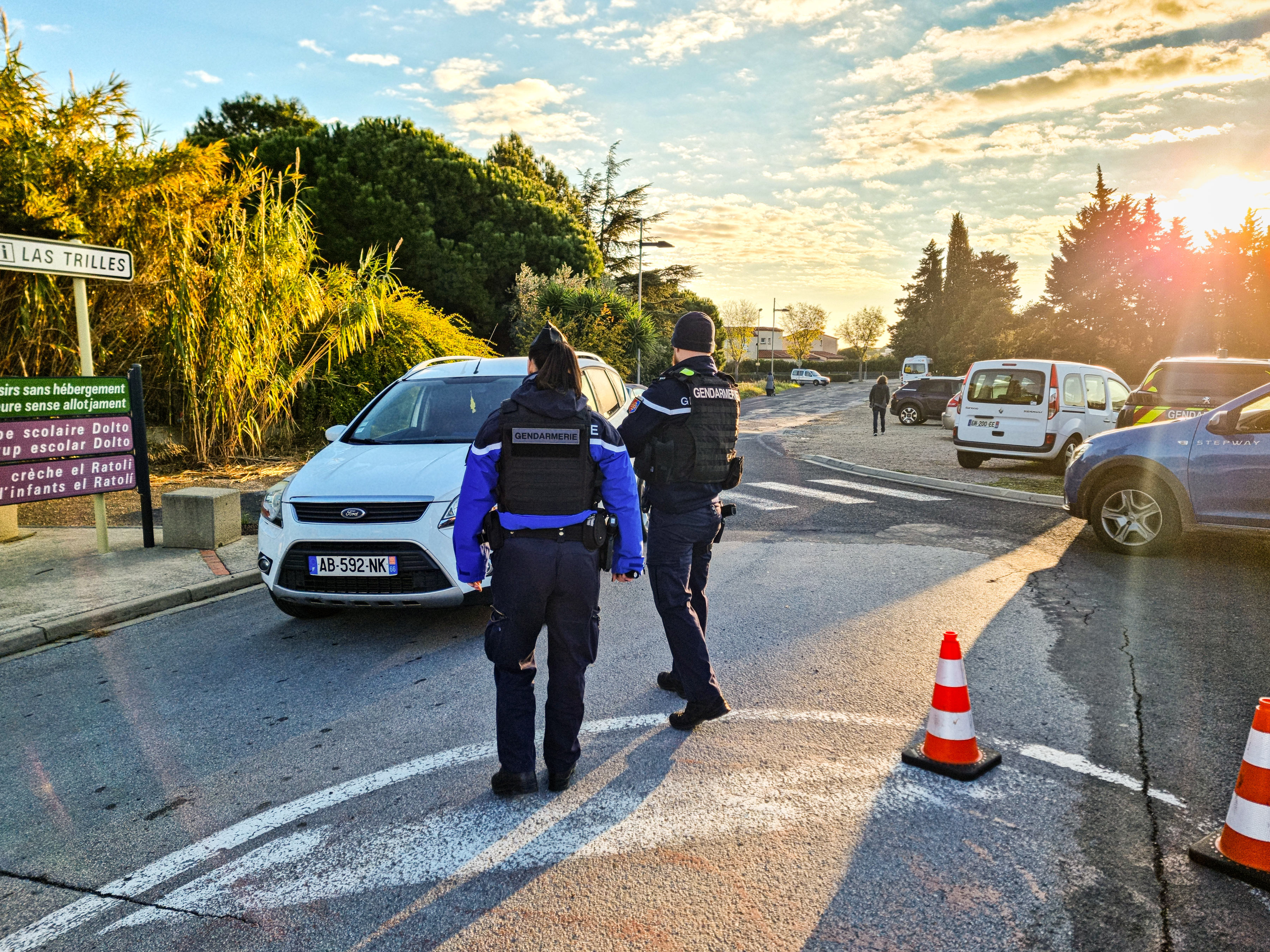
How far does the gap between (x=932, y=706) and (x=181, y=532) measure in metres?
7.18

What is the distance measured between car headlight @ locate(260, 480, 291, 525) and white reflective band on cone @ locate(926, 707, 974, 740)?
405cm

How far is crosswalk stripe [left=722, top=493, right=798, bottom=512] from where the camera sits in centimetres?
1072

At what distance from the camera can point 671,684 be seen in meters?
4.43

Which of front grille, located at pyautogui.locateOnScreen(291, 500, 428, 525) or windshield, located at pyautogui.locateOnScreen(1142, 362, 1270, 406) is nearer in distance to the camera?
front grille, located at pyautogui.locateOnScreen(291, 500, 428, 525)

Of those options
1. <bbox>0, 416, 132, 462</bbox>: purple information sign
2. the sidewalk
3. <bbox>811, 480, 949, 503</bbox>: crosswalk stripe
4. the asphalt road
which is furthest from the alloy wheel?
<bbox>0, 416, 132, 462</bbox>: purple information sign

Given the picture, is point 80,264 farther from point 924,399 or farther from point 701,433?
point 924,399

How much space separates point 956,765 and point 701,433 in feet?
5.87

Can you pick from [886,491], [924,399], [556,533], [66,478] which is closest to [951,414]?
[924,399]

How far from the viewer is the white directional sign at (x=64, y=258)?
6.97 meters

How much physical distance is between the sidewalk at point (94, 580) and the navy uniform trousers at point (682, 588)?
14.1 ft

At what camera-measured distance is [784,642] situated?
5.18m

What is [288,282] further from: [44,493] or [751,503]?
[751,503]

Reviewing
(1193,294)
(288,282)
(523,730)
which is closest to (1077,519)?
(523,730)

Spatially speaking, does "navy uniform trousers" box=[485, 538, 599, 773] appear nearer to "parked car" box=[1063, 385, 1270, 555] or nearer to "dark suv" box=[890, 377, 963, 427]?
"parked car" box=[1063, 385, 1270, 555]
